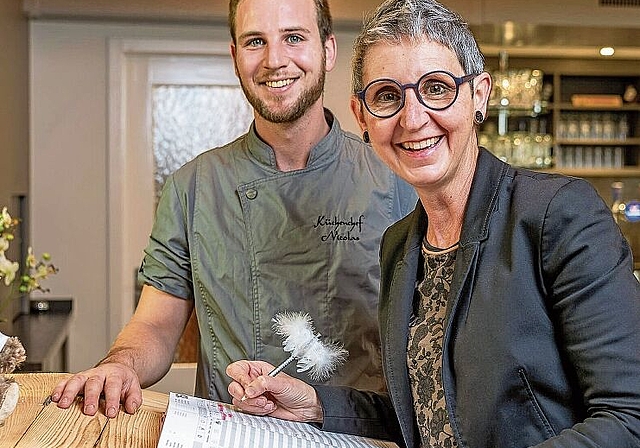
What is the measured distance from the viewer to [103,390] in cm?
135

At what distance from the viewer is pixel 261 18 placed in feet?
5.79

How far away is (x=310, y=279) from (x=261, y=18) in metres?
0.51

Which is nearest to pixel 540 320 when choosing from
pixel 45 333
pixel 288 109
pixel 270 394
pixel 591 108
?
pixel 270 394

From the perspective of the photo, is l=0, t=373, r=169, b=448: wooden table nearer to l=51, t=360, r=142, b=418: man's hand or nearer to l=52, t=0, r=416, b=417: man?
l=51, t=360, r=142, b=418: man's hand

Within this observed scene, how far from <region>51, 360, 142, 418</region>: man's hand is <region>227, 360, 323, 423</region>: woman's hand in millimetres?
144

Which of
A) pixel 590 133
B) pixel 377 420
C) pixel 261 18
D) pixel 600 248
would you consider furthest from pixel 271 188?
pixel 590 133

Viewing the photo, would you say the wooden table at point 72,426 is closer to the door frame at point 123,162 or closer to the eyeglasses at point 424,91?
the eyeglasses at point 424,91

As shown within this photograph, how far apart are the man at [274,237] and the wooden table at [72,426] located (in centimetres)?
47

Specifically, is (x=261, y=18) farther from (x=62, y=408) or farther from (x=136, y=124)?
(x=136, y=124)

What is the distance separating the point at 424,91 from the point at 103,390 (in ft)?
2.04

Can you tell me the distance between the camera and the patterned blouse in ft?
4.13

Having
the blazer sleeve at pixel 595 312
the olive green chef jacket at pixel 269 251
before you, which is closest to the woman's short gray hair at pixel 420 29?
the blazer sleeve at pixel 595 312

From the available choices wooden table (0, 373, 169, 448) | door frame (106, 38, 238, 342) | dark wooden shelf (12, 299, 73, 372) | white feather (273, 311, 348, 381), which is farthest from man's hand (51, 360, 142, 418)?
door frame (106, 38, 238, 342)

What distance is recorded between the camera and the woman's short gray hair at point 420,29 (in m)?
1.22
